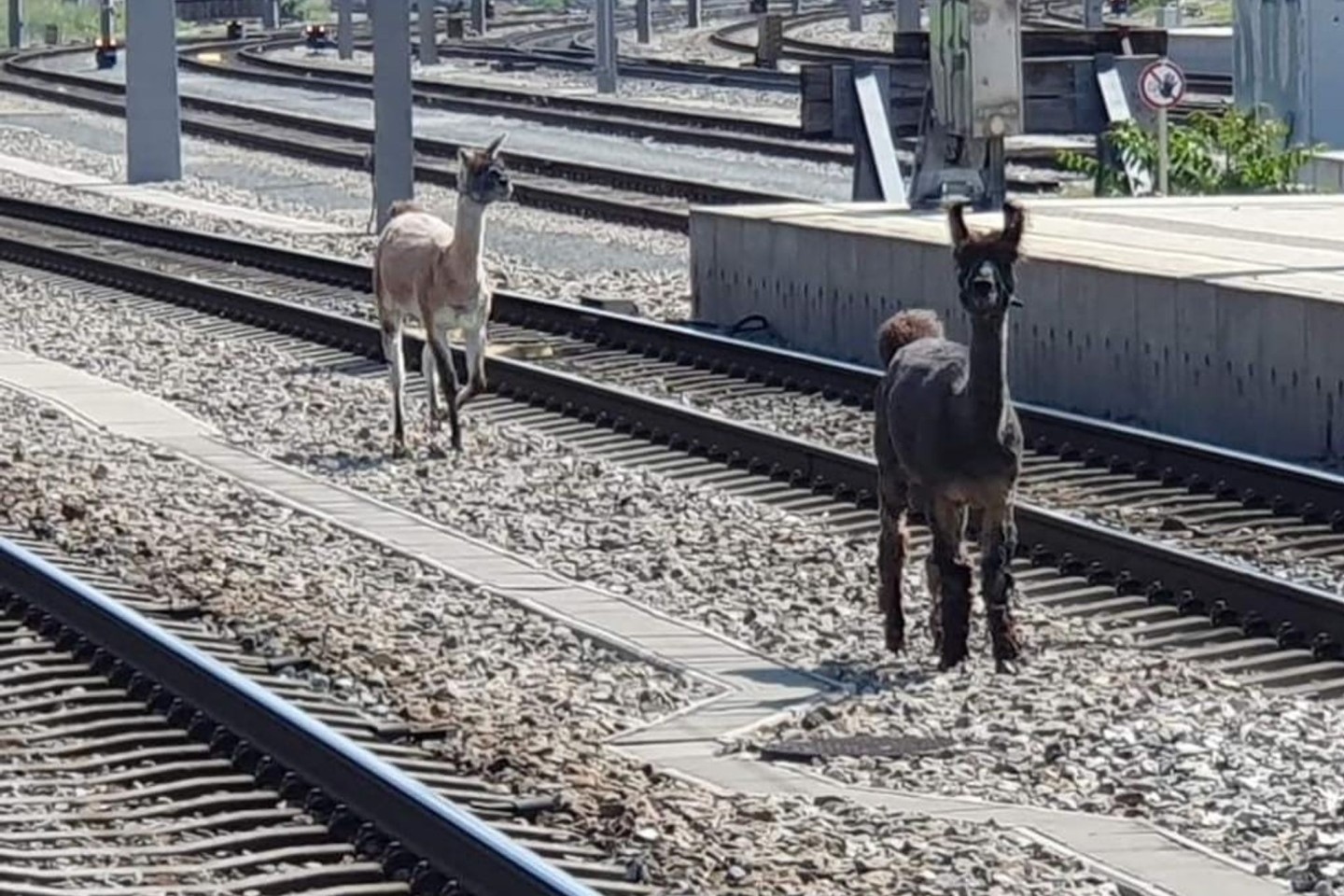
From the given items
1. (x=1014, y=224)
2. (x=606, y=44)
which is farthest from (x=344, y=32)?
(x=1014, y=224)

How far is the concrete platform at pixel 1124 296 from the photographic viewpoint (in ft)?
51.3

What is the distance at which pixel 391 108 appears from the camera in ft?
94.2

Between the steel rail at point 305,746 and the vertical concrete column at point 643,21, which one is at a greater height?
the vertical concrete column at point 643,21

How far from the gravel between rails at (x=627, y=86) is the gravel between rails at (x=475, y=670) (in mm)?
27732

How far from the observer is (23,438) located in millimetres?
16844

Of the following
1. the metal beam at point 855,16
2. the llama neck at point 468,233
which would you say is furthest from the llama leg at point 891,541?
the metal beam at point 855,16

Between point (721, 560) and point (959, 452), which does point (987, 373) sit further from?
point (721, 560)

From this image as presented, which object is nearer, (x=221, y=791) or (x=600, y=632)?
(x=221, y=791)

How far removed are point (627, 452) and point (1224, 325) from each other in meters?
3.05

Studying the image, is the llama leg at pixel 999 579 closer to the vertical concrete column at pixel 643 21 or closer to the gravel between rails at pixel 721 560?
the gravel between rails at pixel 721 560

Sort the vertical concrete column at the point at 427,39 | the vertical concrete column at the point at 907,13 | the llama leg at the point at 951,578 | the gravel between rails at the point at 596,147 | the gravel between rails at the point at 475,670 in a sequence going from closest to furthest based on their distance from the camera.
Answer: the gravel between rails at the point at 475,670, the llama leg at the point at 951,578, the gravel between rails at the point at 596,147, the vertical concrete column at the point at 907,13, the vertical concrete column at the point at 427,39

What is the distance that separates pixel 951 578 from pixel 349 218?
21156 millimetres

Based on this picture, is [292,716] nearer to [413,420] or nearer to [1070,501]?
[1070,501]

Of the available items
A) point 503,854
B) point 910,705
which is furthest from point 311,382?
point 503,854
